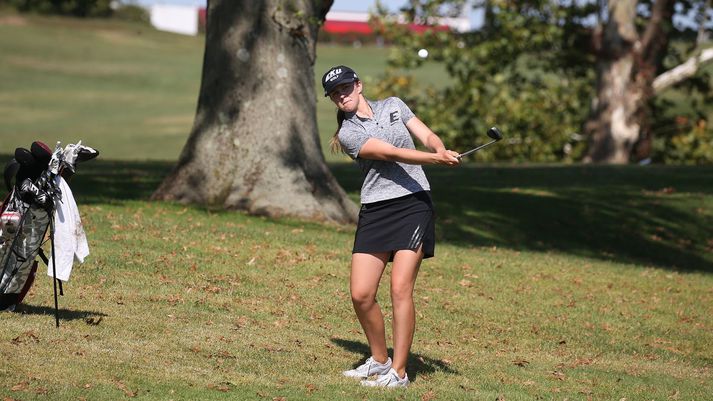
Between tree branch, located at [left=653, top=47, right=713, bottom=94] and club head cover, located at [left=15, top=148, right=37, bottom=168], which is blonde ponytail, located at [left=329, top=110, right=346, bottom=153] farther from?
tree branch, located at [left=653, top=47, right=713, bottom=94]

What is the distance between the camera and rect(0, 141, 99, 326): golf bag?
943 centimetres

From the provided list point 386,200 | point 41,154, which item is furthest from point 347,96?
point 41,154

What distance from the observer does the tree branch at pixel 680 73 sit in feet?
119

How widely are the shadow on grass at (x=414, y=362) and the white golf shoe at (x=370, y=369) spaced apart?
39 centimetres

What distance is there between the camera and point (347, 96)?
8.66m

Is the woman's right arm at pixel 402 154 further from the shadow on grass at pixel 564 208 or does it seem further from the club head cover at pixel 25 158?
the shadow on grass at pixel 564 208

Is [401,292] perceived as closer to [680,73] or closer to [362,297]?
[362,297]

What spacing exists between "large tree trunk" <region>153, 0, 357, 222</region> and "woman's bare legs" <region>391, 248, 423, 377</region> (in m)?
8.16

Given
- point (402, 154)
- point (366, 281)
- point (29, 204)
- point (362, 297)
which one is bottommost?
point (362, 297)

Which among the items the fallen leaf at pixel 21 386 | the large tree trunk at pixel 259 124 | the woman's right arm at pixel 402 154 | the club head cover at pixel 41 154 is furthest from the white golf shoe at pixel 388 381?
the large tree trunk at pixel 259 124

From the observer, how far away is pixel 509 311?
12.9m

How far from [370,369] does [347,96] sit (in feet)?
6.39

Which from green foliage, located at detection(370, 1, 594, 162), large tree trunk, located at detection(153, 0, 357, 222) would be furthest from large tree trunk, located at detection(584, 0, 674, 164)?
large tree trunk, located at detection(153, 0, 357, 222)

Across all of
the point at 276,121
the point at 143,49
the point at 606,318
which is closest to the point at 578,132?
the point at 276,121
